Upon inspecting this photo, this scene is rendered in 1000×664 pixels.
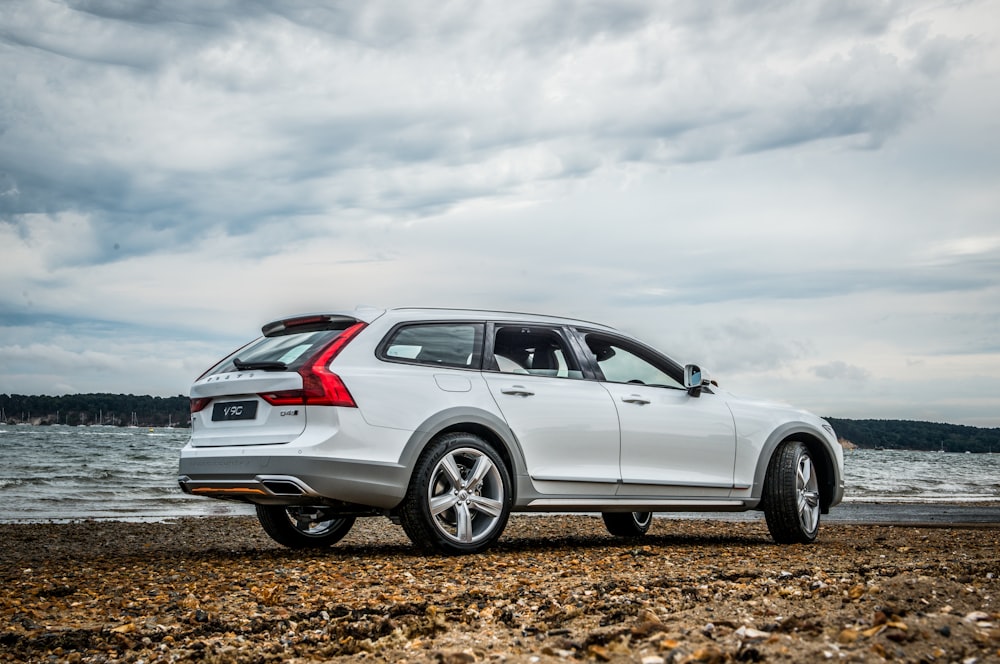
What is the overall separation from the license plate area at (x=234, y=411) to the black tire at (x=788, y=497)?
14.1ft

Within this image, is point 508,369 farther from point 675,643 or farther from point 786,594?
point 675,643

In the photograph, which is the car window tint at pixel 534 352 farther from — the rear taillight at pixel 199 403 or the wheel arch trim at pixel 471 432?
the rear taillight at pixel 199 403

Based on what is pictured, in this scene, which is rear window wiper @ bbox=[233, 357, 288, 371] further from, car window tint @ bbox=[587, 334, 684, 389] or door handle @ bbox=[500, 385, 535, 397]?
car window tint @ bbox=[587, 334, 684, 389]

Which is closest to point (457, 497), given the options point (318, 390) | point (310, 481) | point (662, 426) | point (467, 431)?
point (467, 431)

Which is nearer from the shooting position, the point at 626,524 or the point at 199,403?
the point at 199,403

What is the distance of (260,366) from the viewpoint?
6676 millimetres

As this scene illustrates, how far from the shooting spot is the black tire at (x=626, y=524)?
32.8ft

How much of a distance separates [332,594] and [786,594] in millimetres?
2252

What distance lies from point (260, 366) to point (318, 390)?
0.56 m

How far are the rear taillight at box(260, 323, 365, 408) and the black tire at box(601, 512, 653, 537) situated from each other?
437 cm

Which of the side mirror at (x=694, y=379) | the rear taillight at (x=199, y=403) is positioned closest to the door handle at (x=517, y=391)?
the side mirror at (x=694, y=379)

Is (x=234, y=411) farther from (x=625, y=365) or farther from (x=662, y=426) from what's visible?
(x=662, y=426)

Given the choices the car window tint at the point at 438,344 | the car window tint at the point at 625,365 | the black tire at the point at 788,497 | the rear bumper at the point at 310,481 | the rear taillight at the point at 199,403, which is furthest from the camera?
the black tire at the point at 788,497

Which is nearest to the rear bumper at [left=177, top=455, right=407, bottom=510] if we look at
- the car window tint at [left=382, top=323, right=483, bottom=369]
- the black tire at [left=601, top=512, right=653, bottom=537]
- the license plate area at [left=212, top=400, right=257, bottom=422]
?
the license plate area at [left=212, top=400, right=257, bottom=422]
